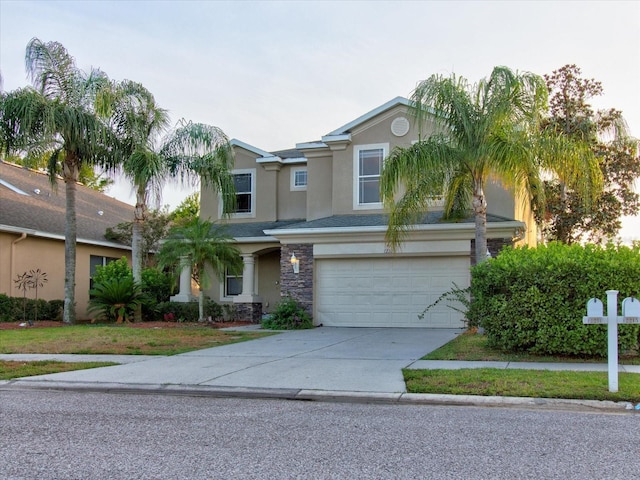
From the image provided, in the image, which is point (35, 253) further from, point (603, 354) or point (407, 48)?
point (603, 354)

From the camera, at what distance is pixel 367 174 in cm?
1902

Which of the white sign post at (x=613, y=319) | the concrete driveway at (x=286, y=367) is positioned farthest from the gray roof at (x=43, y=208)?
the white sign post at (x=613, y=319)

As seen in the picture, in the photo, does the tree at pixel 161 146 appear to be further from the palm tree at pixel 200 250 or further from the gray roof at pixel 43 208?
the gray roof at pixel 43 208

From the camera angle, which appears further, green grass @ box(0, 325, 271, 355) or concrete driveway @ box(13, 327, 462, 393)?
green grass @ box(0, 325, 271, 355)

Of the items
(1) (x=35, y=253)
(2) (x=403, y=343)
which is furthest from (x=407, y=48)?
(1) (x=35, y=253)

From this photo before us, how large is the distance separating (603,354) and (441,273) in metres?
7.25

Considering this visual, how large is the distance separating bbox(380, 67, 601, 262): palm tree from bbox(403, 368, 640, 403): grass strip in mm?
5208

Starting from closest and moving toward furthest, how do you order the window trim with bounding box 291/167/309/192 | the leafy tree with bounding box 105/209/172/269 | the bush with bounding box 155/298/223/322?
the bush with bounding box 155/298/223/322 → the window trim with bounding box 291/167/309/192 → the leafy tree with bounding box 105/209/172/269

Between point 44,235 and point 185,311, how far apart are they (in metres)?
5.89

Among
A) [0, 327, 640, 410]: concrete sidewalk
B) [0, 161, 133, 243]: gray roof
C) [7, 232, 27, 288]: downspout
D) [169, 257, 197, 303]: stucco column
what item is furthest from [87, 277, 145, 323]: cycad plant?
[0, 327, 640, 410]: concrete sidewalk

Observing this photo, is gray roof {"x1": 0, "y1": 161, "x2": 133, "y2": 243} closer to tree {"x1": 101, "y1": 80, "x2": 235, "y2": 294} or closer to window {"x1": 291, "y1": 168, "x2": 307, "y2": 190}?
tree {"x1": 101, "y1": 80, "x2": 235, "y2": 294}

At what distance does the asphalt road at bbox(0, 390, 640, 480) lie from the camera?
4.69m

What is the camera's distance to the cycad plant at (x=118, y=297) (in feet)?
61.8

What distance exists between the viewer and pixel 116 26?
1532 cm
